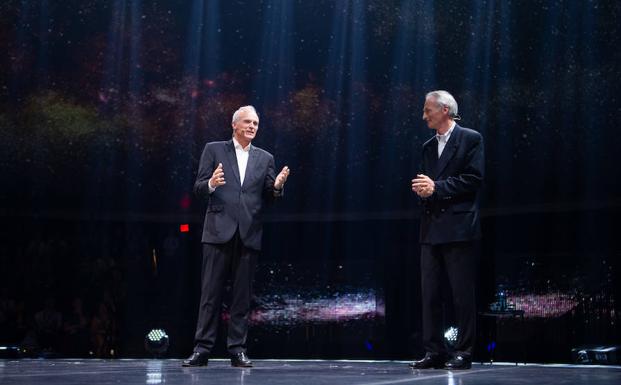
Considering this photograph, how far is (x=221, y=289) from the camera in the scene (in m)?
3.47

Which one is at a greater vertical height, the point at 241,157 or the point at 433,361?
the point at 241,157

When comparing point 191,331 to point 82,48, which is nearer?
point 82,48

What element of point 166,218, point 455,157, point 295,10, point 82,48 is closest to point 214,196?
point 455,157

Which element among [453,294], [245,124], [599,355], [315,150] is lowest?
[599,355]

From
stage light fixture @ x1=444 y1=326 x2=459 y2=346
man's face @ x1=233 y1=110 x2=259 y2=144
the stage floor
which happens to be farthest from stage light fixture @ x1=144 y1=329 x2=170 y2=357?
man's face @ x1=233 y1=110 x2=259 y2=144

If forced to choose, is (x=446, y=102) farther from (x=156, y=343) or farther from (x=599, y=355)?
(x=599, y=355)

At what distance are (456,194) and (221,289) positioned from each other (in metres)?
1.14

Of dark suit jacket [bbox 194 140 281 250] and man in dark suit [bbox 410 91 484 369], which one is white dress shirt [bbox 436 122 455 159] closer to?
man in dark suit [bbox 410 91 484 369]

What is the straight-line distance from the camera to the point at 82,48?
26.9 ft

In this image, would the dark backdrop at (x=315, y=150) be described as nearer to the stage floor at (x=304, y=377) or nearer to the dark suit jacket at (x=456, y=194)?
the dark suit jacket at (x=456, y=194)

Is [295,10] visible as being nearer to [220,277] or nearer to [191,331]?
[191,331]

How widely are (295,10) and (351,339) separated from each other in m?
3.70

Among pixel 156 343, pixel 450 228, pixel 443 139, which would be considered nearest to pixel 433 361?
pixel 450 228

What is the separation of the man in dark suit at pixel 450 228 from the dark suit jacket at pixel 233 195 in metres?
0.74
